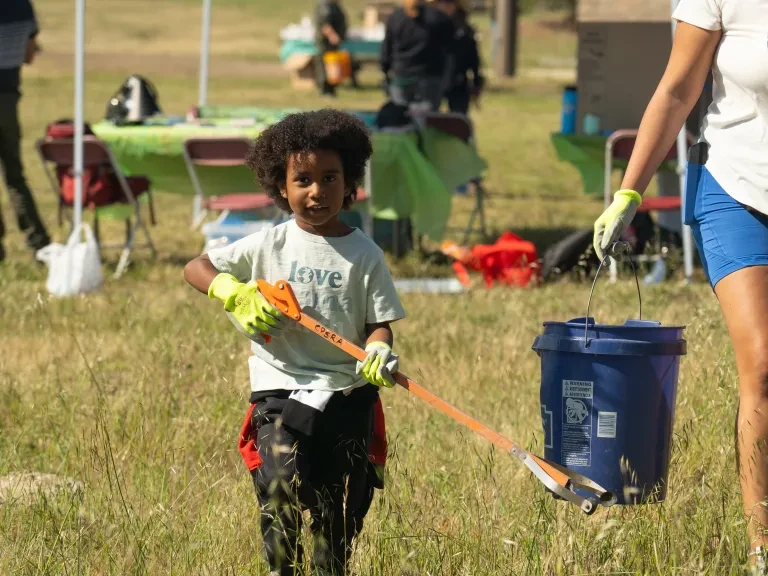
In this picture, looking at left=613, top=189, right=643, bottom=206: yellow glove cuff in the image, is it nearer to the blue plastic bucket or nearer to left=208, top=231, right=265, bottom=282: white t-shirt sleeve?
the blue plastic bucket

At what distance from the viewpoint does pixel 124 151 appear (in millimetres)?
9273

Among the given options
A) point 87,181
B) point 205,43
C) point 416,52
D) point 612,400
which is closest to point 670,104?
point 612,400

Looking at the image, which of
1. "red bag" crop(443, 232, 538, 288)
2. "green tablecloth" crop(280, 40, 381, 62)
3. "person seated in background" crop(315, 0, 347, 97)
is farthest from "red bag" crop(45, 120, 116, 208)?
"green tablecloth" crop(280, 40, 381, 62)

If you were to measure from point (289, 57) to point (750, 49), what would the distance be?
28551 millimetres

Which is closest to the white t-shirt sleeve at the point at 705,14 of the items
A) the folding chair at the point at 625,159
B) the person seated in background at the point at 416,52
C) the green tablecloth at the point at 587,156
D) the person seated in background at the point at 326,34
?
the folding chair at the point at 625,159

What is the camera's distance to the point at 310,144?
353cm

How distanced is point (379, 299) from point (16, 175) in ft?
22.1

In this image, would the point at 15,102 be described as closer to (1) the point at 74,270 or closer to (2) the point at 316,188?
(1) the point at 74,270

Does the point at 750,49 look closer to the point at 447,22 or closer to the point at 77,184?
the point at 77,184

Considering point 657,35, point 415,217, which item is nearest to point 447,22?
point 657,35

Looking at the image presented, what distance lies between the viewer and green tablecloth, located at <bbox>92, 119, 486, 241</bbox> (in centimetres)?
915

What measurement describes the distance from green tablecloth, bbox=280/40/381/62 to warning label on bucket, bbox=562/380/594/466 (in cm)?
2934

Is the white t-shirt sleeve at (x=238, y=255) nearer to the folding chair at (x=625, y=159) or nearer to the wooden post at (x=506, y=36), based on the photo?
the folding chair at (x=625, y=159)

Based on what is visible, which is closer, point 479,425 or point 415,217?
point 479,425
